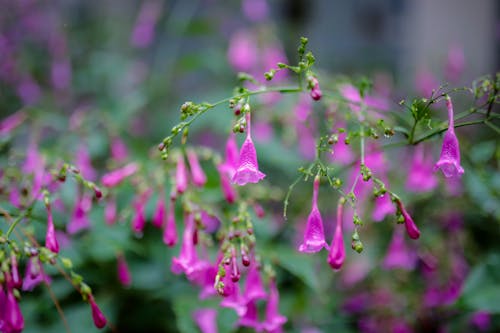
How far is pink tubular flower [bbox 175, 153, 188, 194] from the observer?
45.0 inches

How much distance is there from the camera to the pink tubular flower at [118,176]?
1.30 metres

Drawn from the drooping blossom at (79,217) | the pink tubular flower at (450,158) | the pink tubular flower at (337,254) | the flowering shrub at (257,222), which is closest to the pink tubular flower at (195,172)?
the flowering shrub at (257,222)

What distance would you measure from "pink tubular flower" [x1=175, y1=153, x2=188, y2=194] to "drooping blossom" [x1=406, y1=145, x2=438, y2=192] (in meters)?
0.69

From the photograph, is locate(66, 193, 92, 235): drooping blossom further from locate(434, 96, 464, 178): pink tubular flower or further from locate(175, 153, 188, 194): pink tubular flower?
locate(434, 96, 464, 178): pink tubular flower

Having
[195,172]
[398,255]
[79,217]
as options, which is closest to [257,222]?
[195,172]

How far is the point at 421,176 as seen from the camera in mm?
1465

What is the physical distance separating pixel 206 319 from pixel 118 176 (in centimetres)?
43

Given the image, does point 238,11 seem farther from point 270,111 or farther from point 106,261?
point 106,261

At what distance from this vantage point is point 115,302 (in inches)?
56.1

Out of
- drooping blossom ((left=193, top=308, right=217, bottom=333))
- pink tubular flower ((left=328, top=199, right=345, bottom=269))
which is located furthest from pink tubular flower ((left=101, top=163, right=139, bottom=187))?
pink tubular flower ((left=328, top=199, right=345, bottom=269))

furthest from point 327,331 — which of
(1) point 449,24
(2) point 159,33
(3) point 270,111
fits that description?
(1) point 449,24

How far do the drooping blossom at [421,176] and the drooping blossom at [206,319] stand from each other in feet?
2.25

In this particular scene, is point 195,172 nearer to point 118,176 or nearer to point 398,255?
point 118,176

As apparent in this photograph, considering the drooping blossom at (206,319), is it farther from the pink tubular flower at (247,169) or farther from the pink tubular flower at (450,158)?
the pink tubular flower at (450,158)
